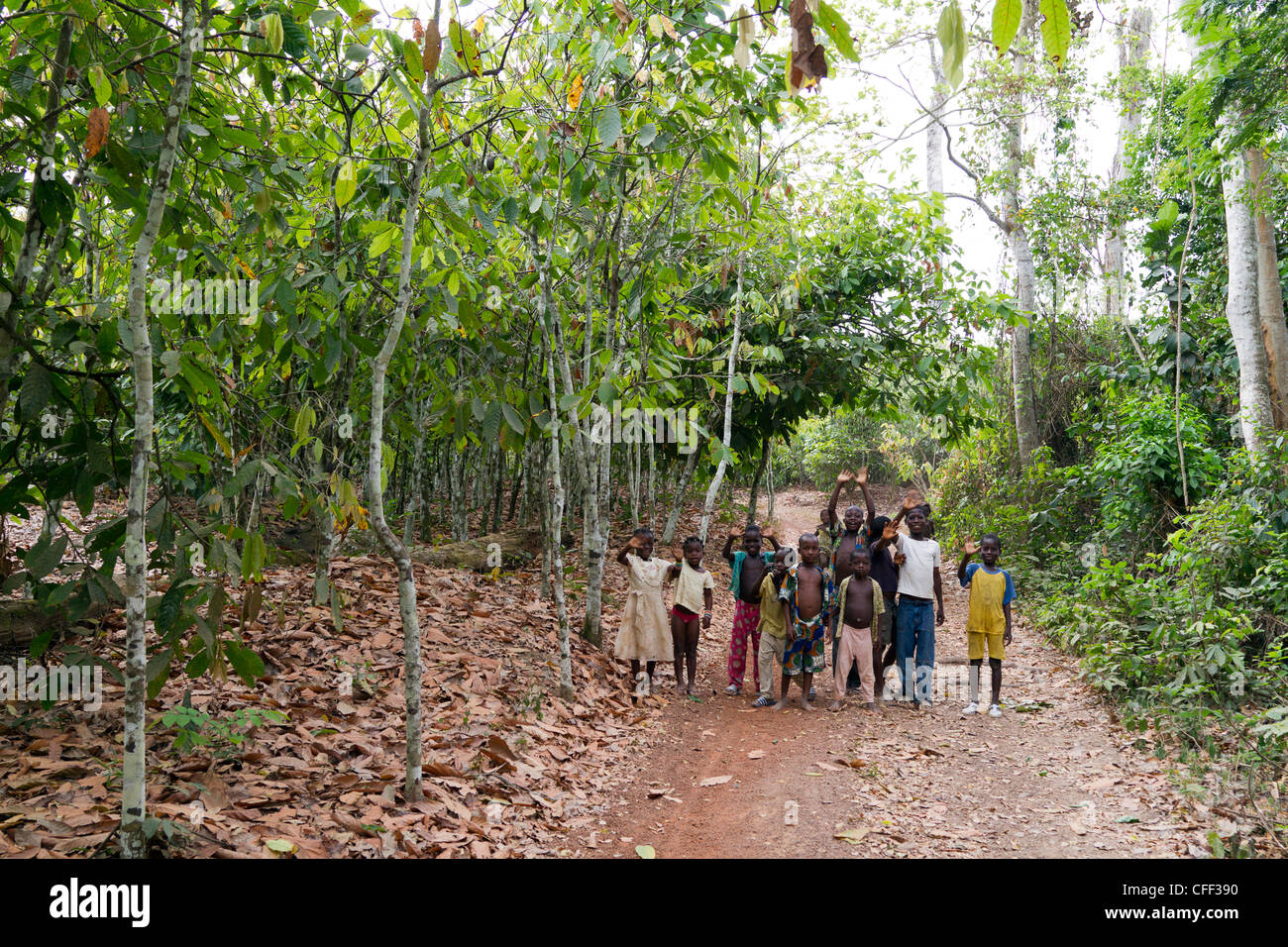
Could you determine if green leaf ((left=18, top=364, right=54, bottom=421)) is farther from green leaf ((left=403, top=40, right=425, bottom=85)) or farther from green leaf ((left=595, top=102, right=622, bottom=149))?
green leaf ((left=595, top=102, right=622, bottom=149))

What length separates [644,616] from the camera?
7.04 m

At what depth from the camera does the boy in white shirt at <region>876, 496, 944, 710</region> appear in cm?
695

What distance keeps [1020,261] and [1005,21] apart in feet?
43.0

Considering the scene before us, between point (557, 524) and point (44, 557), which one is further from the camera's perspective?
point (557, 524)

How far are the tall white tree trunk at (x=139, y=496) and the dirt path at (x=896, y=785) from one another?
82.7 inches

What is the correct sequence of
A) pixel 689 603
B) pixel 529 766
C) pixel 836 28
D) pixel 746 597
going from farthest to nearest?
pixel 746 597
pixel 689 603
pixel 529 766
pixel 836 28

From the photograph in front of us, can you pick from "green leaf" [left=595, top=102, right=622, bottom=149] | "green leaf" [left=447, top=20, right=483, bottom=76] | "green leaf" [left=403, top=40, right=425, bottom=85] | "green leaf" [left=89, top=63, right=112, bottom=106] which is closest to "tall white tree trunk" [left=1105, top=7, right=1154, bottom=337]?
"green leaf" [left=595, top=102, right=622, bottom=149]

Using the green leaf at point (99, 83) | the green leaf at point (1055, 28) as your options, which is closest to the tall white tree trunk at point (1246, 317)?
the green leaf at point (1055, 28)

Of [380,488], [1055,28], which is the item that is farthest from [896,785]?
[1055,28]

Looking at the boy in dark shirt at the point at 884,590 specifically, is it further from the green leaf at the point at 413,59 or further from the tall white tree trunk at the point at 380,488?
the green leaf at the point at 413,59

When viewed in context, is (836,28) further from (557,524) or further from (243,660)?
(557,524)

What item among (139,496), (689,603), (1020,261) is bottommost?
(689,603)

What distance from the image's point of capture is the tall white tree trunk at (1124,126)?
37.7 feet
